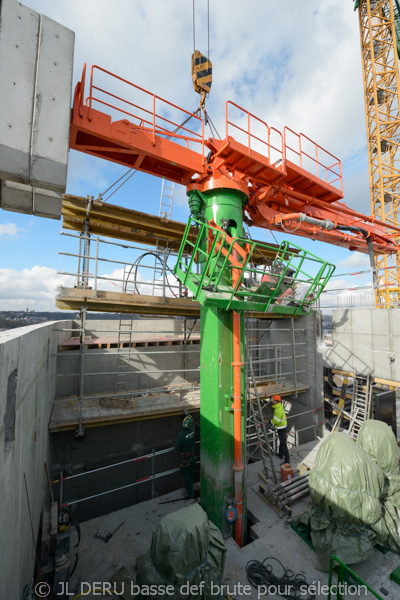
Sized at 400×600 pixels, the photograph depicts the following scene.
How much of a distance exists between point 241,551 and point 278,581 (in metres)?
0.85

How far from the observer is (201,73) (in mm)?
6812

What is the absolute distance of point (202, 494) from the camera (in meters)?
5.68

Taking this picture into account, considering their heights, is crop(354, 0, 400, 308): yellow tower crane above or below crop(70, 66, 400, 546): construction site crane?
above

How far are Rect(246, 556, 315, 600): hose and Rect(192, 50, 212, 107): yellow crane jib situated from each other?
10.2 metres

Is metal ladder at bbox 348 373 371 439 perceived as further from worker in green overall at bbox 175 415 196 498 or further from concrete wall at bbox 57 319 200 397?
concrete wall at bbox 57 319 200 397

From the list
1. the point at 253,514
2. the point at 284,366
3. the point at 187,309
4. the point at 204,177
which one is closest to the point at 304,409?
the point at 284,366

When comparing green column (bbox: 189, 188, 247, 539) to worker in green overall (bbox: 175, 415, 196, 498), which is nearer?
green column (bbox: 189, 188, 247, 539)

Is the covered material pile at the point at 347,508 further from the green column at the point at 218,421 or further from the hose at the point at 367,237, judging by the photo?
the hose at the point at 367,237

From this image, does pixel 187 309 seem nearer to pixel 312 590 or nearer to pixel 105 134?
pixel 105 134

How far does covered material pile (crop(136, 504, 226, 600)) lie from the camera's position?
10.3 feet

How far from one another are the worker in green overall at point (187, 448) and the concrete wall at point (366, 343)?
5.45 metres

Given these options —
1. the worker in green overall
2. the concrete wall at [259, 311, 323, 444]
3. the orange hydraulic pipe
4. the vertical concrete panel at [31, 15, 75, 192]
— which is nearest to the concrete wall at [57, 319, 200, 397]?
the worker in green overall

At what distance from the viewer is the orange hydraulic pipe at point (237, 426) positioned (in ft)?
17.4

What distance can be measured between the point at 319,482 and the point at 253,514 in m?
2.10
